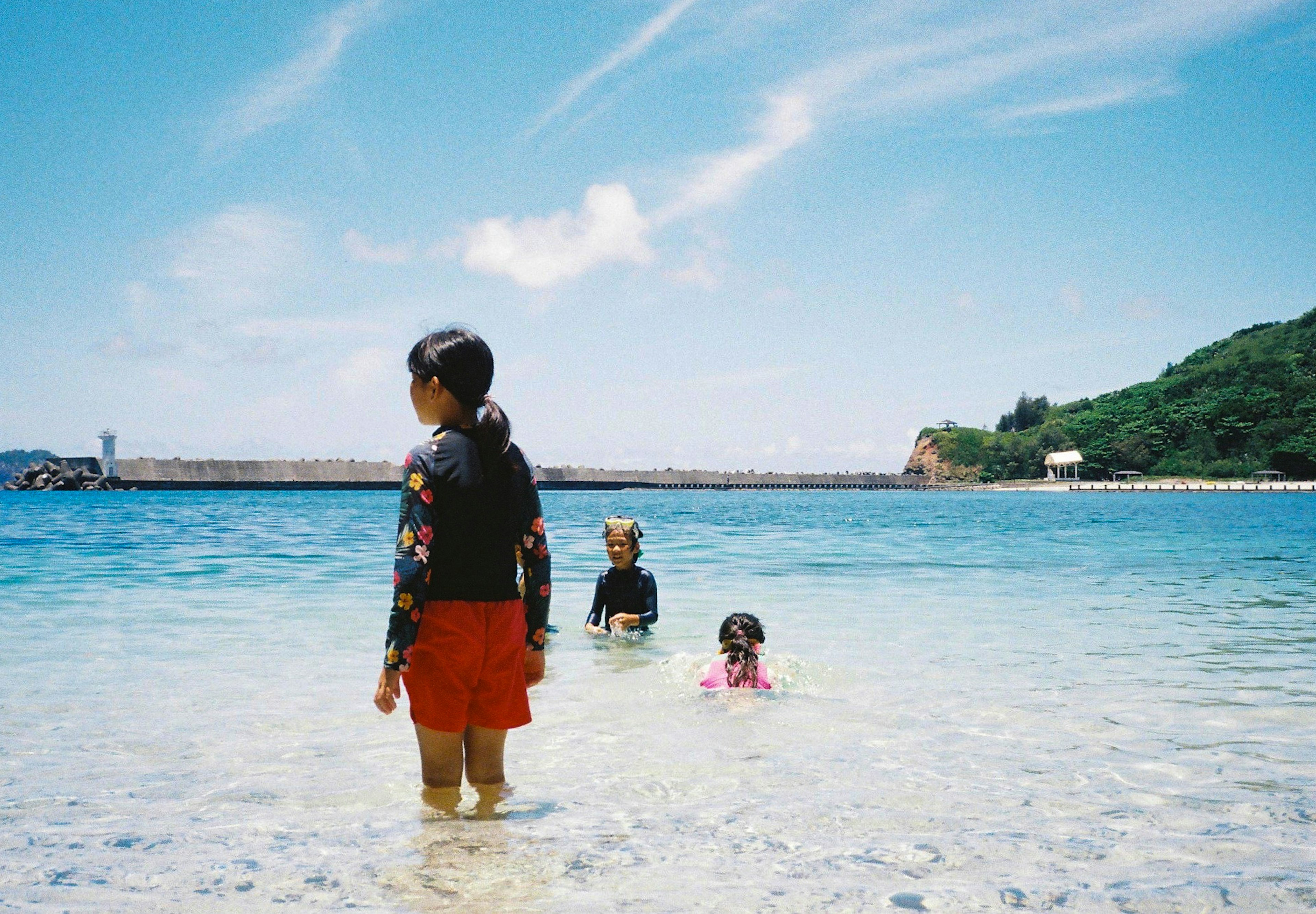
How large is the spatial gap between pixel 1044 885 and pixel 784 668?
4209 mm

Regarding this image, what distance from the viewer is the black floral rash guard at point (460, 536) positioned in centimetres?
326

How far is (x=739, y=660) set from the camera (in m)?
6.41

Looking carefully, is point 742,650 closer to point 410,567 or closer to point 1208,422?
point 410,567

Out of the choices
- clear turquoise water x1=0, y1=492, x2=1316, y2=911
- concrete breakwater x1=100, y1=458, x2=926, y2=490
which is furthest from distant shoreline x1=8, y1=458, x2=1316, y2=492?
clear turquoise water x1=0, y1=492, x2=1316, y2=911

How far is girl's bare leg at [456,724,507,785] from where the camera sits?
12.0 ft

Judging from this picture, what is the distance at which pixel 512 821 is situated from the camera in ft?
12.5

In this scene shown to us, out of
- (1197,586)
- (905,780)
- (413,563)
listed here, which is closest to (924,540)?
(1197,586)

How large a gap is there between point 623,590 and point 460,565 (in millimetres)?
4974

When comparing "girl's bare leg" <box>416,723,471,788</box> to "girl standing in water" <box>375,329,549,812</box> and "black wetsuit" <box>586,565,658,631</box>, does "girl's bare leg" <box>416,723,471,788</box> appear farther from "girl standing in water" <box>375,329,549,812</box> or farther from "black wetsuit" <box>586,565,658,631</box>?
"black wetsuit" <box>586,565,658,631</box>

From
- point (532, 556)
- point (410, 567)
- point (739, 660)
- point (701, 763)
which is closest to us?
point (410, 567)

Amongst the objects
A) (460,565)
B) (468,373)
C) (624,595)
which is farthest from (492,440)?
(624,595)

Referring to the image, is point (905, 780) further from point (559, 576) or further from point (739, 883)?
point (559, 576)

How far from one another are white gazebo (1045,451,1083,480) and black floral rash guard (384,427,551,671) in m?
147

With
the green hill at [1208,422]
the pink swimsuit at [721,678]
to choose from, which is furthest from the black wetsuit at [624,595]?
the green hill at [1208,422]
